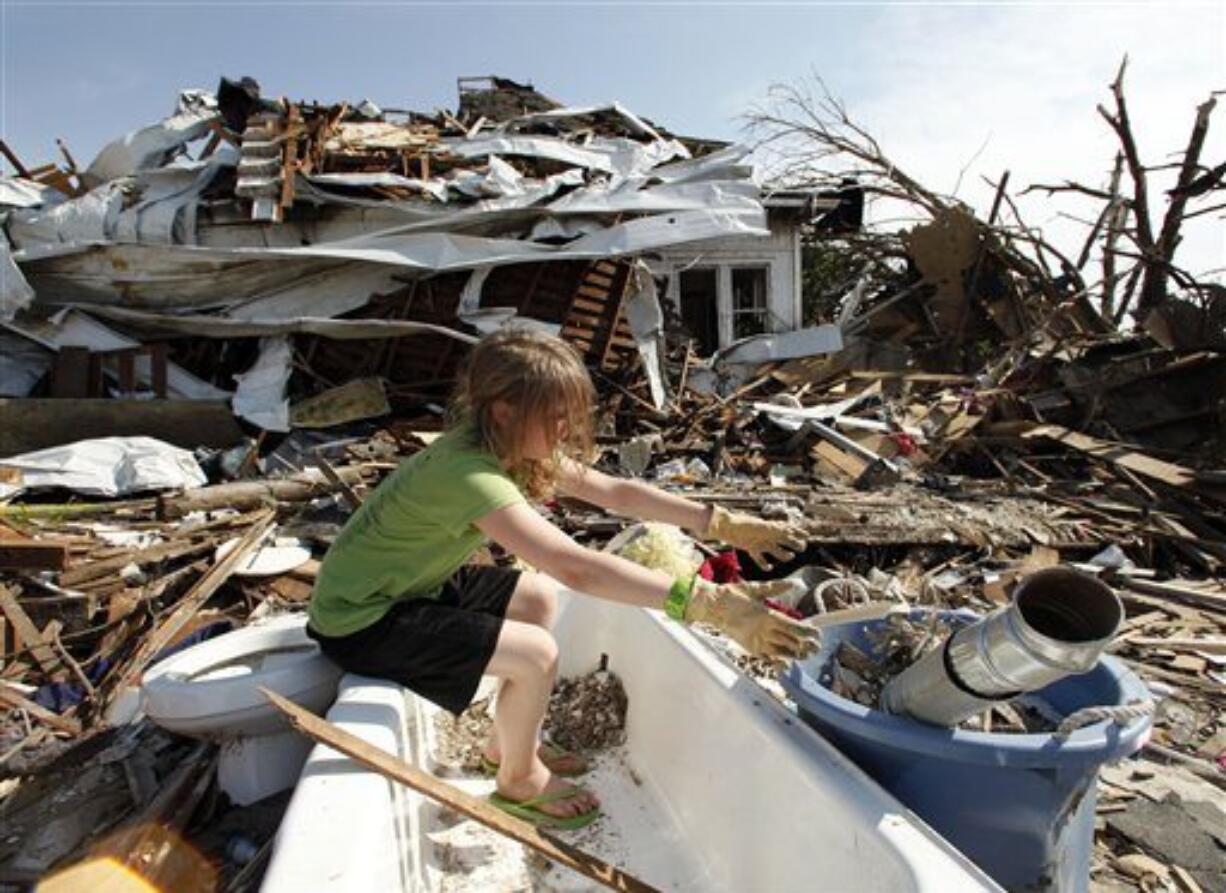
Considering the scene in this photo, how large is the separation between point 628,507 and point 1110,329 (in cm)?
1093

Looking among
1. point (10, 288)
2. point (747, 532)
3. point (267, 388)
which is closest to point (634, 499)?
point (747, 532)

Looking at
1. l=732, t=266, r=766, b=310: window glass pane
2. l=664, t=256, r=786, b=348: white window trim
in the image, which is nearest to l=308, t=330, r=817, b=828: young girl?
l=664, t=256, r=786, b=348: white window trim

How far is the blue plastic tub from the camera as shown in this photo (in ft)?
5.26

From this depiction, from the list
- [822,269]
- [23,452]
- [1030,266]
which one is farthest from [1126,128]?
[23,452]

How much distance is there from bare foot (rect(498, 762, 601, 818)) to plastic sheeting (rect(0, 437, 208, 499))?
18.0 feet

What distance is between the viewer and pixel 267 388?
27.8 ft

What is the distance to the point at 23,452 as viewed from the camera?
7.64 m

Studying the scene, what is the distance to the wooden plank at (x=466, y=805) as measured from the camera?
5.83 feet

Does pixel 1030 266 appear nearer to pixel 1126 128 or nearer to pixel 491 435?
pixel 1126 128

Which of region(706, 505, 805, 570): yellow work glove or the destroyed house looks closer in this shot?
region(706, 505, 805, 570): yellow work glove

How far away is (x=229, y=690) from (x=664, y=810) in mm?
1363

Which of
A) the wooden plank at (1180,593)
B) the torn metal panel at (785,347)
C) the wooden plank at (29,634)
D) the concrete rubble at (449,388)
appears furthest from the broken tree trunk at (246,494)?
the torn metal panel at (785,347)

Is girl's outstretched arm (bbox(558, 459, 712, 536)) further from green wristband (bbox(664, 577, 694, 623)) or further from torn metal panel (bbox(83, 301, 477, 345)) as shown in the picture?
torn metal panel (bbox(83, 301, 477, 345))

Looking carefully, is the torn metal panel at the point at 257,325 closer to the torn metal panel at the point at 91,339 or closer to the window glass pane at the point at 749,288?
the torn metal panel at the point at 91,339
